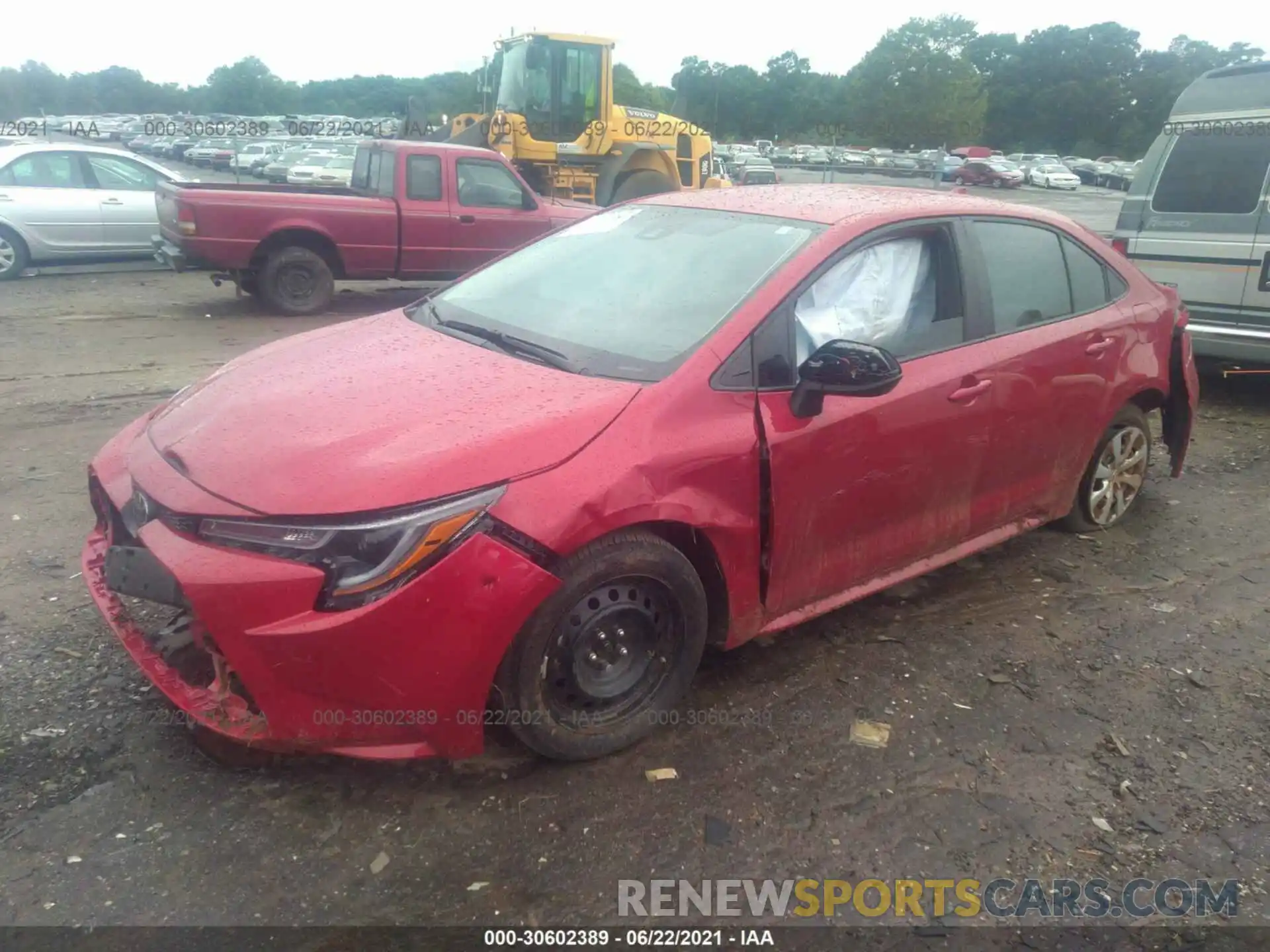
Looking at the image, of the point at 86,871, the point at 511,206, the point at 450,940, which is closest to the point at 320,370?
the point at 86,871

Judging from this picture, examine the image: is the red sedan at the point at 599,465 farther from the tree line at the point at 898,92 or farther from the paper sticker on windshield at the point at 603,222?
the tree line at the point at 898,92

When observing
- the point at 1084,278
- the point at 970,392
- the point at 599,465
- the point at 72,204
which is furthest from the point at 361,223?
the point at 599,465

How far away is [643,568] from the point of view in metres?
2.82

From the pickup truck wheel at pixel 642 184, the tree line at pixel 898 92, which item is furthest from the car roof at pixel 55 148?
the tree line at pixel 898 92

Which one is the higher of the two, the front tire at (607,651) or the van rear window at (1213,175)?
the van rear window at (1213,175)

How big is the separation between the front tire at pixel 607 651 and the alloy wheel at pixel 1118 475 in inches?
102

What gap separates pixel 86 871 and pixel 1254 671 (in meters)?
3.92

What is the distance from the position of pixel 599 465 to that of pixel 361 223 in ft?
28.0

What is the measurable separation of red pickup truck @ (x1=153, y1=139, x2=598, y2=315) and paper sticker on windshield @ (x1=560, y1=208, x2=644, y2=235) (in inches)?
212

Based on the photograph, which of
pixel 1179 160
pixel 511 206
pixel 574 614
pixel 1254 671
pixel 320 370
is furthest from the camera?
pixel 511 206

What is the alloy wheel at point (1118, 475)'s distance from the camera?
183 inches

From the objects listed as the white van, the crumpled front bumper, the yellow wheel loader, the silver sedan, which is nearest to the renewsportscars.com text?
the crumpled front bumper

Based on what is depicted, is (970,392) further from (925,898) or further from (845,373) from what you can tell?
(925,898)

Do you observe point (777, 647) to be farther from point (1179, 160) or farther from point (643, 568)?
point (1179, 160)
